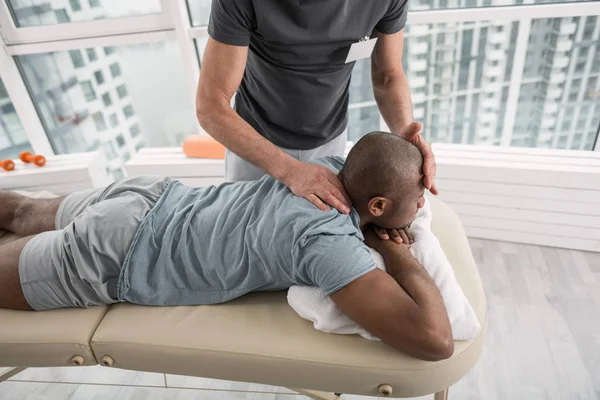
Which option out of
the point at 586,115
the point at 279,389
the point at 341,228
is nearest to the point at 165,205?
the point at 341,228

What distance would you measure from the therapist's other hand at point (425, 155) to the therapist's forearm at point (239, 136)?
348 millimetres

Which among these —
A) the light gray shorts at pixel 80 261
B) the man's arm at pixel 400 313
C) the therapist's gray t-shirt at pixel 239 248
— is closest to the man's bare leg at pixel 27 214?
the light gray shorts at pixel 80 261

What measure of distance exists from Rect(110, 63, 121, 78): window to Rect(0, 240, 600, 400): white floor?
6.44ft

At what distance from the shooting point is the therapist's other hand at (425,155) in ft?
3.61

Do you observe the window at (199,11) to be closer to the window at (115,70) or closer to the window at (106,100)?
the window at (115,70)

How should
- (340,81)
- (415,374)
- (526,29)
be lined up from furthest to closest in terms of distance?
(526,29) < (340,81) < (415,374)

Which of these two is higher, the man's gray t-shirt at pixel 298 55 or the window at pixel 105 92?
the man's gray t-shirt at pixel 298 55

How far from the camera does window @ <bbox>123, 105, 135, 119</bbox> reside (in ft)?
10.4

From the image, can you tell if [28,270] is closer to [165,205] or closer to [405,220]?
[165,205]

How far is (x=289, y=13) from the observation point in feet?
4.22

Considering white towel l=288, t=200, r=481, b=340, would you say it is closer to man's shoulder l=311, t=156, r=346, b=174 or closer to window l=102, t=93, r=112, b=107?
man's shoulder l=311, t=156, r=346, b=174

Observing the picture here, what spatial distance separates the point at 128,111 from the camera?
321cm

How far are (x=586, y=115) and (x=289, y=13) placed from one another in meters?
2.09

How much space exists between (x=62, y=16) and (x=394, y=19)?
2092 millimetres
